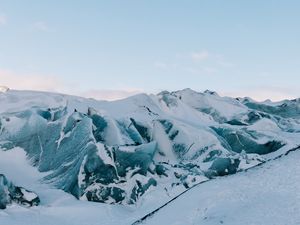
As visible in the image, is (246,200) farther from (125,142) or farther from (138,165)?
(125,142)

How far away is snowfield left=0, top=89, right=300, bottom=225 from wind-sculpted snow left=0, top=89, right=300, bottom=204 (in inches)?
4.1

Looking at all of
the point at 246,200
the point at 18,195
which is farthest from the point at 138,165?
the point at 246,200

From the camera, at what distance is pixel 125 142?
48219mm

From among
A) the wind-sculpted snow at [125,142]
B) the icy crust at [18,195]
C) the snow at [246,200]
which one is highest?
the snow at [246,200]

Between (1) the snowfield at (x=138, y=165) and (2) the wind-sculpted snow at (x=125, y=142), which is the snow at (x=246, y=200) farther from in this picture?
(2) the wind-sculpted snow at (x=125, y=142)

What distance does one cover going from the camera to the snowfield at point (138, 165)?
753 inches

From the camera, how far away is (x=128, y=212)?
3591 cm

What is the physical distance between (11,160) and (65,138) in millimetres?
5317

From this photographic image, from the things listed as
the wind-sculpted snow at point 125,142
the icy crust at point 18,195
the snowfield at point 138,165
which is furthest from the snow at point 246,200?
the wind-sculpted snow at point 125,142

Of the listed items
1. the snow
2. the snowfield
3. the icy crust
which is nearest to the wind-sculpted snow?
the snowfield

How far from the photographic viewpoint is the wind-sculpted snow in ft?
129

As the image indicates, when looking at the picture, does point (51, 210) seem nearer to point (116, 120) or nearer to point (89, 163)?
point (89, 163)

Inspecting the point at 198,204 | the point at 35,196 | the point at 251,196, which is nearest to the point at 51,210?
the point at 35,196

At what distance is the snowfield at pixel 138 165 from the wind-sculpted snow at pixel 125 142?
0.10m
